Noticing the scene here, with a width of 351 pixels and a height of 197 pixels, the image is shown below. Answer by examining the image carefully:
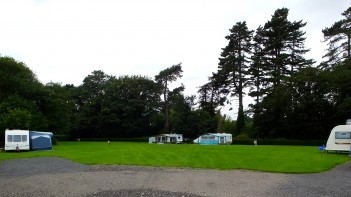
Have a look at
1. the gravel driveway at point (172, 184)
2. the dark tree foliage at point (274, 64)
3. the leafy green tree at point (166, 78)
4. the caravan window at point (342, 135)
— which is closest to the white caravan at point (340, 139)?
the caravan window at point (342, 135)

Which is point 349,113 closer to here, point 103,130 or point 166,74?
point 166,74

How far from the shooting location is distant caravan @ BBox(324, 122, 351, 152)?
27.4 m

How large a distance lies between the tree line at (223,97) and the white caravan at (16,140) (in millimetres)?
7017

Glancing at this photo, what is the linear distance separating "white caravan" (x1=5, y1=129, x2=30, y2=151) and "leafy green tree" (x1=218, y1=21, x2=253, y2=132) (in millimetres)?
38578

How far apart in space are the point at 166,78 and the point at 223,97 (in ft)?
47.8

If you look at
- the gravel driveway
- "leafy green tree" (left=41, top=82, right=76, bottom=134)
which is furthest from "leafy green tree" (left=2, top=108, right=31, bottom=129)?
the gravel driveway

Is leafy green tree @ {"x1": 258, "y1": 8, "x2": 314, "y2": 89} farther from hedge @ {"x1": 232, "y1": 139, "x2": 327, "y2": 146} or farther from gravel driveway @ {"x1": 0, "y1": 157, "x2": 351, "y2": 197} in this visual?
gravel driveway @ {"x1": 0, "y1": 157, "x2": 351, "y2": 197}

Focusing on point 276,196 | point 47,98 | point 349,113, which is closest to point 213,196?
point 276,196

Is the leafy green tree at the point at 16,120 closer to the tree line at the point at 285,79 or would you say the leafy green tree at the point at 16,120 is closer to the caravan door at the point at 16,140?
the caravan door at the point at 16,140

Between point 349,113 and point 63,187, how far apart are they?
142 feet

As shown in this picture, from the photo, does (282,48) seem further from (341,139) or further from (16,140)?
(16,140)

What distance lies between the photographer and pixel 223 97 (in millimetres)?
66812

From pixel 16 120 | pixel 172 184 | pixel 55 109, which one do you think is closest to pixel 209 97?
pixel 55 109

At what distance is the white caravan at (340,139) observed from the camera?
1077 inches
